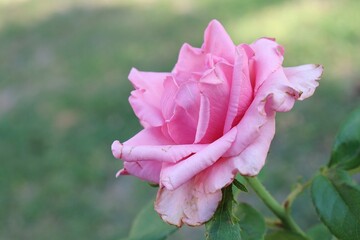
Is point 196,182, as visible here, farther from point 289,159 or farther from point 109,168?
point 109,168

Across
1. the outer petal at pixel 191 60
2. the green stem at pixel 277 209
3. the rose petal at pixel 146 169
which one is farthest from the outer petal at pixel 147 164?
the green stem at pixel 277 209

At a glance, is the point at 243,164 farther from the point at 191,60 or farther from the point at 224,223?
the point at 191,60

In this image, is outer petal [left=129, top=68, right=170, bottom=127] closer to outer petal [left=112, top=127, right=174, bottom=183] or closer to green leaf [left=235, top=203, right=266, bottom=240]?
outer petal [left=112, top=127, right=174, bottom=183]

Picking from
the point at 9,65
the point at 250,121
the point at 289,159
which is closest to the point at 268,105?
the point at 250,121

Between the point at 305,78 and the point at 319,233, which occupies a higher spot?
the point at 305,78

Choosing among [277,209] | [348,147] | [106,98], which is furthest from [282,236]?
[106,98]

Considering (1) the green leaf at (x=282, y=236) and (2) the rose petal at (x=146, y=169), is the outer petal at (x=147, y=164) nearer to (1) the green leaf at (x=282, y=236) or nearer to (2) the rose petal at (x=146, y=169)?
(2) the rose petal at (x=146, y=169)
